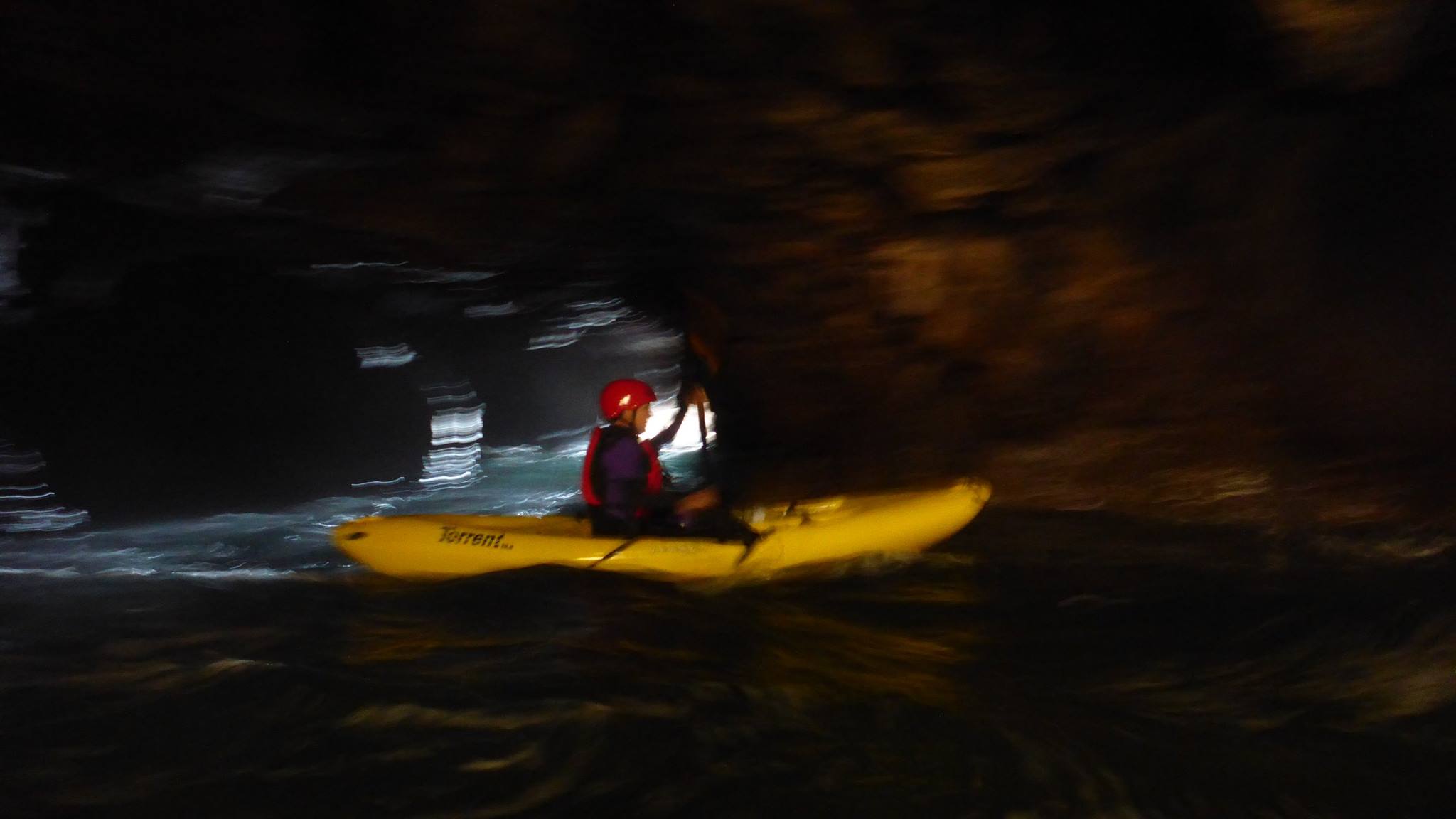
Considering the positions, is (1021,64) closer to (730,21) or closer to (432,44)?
(730,21)

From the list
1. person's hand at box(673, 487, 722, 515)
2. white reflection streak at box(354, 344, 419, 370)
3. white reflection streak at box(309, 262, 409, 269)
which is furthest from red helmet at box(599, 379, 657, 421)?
white reflection streak at box(354, 344, 419, 370)

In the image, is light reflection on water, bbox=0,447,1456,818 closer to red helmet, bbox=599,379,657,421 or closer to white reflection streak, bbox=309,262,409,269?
red helmet, bbox=599,379,657,421

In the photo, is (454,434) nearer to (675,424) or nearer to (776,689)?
(675,424)

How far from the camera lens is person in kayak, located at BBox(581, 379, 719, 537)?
222 inches

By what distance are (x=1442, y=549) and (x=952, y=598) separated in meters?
2.92

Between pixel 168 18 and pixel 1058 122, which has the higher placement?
pixel 168 18

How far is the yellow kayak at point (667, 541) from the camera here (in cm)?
552

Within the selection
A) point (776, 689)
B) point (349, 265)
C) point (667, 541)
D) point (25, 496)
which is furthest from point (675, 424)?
point (25, 496)

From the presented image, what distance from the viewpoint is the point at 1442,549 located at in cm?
568

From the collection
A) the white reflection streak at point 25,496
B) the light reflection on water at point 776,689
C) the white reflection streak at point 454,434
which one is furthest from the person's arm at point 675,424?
the white reflection streak at point 454,434

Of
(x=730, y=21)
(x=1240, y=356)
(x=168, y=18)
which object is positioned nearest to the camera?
(x=168, y=18)

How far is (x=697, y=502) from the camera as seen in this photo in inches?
226

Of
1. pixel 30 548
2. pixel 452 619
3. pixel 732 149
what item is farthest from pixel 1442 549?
pixel 30 548

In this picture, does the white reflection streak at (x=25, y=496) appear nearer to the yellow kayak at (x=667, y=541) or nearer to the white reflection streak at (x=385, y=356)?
the white reflection streak at (x=385, y=356)
